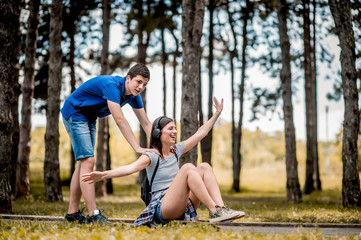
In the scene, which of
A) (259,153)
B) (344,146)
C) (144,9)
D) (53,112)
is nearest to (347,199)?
(344,146)

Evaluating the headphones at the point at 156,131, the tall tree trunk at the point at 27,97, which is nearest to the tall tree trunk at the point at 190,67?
the headphones at the point at 156,131

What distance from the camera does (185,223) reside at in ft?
16.3

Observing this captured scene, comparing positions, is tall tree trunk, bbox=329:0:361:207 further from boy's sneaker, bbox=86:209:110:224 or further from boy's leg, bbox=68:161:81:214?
boy's leg, bbox=68:161:81:214

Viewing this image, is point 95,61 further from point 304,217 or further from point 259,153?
point 259,153

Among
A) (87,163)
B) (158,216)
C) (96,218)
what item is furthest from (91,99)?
(158,216)

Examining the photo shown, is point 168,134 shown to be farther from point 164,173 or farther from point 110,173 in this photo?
point 110,173

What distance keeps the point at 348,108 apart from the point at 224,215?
7156 millimetres

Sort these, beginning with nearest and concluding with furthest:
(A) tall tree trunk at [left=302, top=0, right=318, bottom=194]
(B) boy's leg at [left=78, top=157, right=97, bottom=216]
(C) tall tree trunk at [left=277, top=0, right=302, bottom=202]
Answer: (B) boy's leg at [left=78, top=157, right=97, bottom=216], (C) tall tree trunk at [left=277, top=0, right=302, bottom=202], (A) tall tree trunk at [left=302, top=0, right=318, bottom=194]

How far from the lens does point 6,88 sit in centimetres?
754

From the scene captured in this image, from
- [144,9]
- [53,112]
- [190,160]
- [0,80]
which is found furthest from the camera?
[144,9]

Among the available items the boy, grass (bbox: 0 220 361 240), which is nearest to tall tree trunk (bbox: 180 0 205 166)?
the boy

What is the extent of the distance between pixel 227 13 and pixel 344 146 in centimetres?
1232

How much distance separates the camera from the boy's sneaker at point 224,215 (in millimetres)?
4477

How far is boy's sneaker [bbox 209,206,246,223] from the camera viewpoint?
14.7 ft
